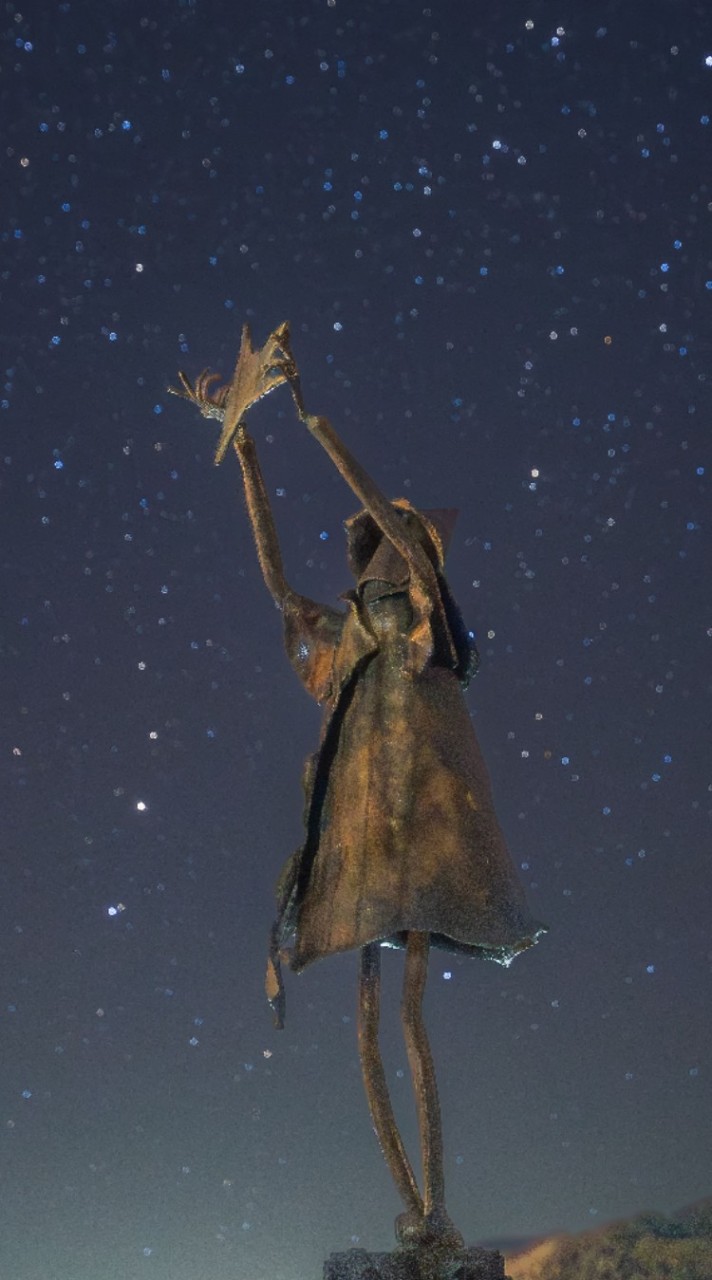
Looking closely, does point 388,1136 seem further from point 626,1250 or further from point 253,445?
point 253,445

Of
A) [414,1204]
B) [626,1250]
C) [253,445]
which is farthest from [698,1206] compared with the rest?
[253,445]

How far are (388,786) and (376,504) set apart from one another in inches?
35.4

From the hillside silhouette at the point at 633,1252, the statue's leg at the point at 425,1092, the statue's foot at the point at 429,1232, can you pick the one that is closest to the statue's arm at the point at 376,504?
the statue's leg at the point at 425,1092

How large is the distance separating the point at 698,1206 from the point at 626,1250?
874mm

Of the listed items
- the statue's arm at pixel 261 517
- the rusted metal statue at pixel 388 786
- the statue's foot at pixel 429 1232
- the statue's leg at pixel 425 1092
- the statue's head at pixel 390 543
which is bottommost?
the statue's foot at pixel 429 1232

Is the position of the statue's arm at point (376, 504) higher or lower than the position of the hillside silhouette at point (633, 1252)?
higher

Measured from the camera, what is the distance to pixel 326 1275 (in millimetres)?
3588

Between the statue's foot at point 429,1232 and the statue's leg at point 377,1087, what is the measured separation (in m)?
0.05

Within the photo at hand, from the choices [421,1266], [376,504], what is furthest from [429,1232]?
[376,504]

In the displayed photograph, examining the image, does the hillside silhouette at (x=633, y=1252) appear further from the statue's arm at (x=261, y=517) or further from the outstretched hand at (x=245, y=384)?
the outstretched hand at (x=245, y=384)

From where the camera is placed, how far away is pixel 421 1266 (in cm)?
355

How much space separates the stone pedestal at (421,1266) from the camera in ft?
11.6

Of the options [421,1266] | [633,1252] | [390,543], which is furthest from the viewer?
[633,1252]

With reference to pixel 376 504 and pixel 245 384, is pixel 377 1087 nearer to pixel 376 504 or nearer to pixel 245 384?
pixel 376 504
